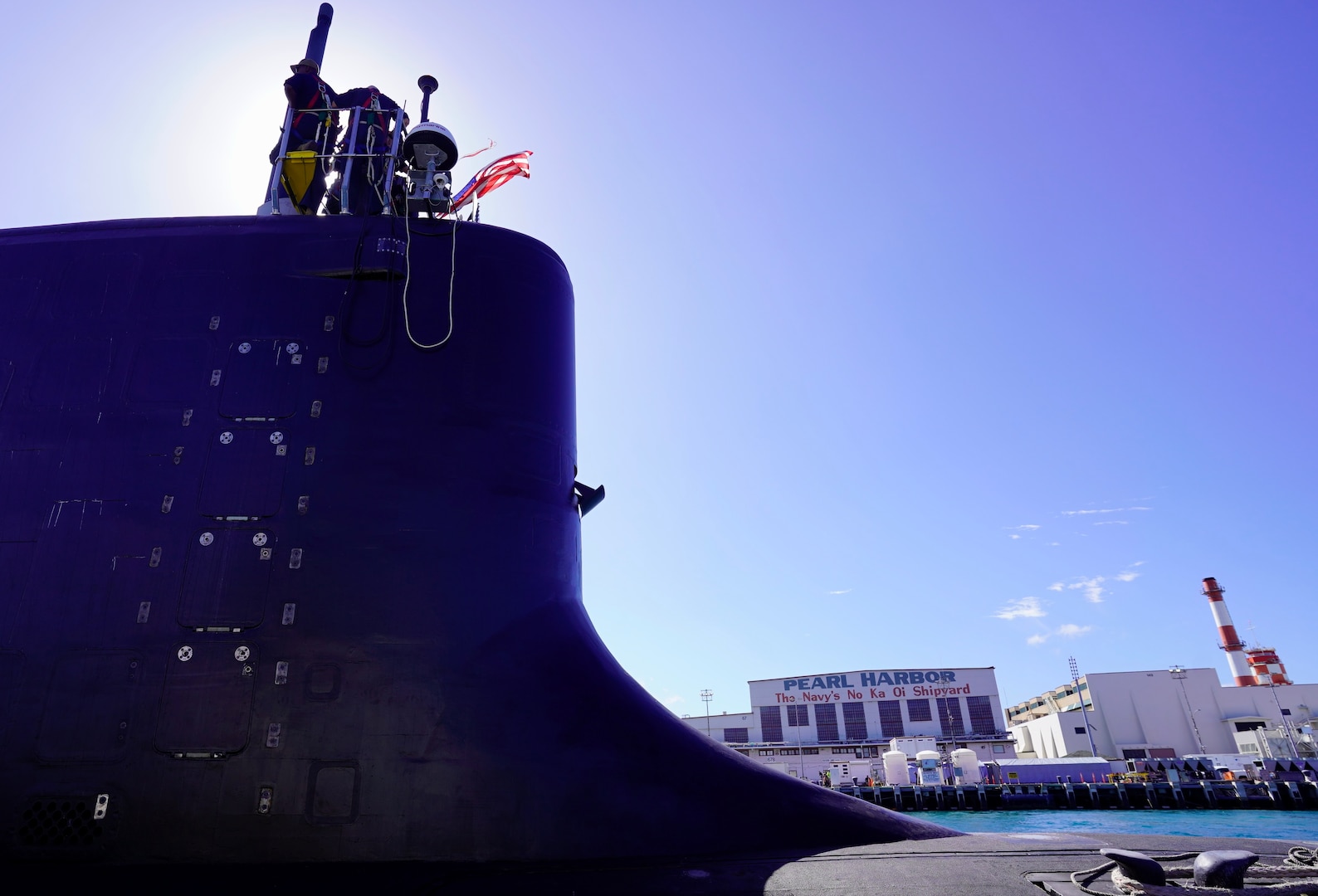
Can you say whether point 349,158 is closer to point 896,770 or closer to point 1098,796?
point 896,770

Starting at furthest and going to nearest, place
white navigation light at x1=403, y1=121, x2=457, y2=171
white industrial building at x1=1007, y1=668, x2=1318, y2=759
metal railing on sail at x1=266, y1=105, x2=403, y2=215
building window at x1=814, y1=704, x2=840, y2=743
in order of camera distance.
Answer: building window at x1=814, y1=704, x2=840, y2=743 → white industrial building at x1=1007, y1=668, x2=1318, y2=759 → white navigation light at x1=403, y1=121, x2=457, y2=171 → metal railing on sail at x1=266, y1=105, x2=403, y2=215

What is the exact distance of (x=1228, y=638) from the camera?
61188mm

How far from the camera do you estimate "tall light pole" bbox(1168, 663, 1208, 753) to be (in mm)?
54906

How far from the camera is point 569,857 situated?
201 inches

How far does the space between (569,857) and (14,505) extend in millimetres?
5259

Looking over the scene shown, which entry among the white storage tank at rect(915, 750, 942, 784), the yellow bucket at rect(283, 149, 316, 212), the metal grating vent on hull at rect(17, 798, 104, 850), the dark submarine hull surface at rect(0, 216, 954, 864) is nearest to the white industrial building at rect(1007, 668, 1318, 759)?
the white storage tank at rect(915, 750, 942, 784)

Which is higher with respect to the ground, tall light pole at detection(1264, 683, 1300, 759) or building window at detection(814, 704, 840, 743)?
building window at detection(814, 704, 840, 743)

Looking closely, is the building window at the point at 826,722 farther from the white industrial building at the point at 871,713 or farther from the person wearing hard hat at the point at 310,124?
the person wearing hard hat at the point at 310,124

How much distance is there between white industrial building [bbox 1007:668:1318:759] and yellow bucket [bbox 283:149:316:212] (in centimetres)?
6571

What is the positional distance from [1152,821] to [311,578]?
43691mm

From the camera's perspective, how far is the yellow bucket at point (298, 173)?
8.95 metres

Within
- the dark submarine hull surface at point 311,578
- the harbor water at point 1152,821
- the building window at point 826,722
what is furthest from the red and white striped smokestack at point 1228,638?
the dark submarine hull surface at point 311,578

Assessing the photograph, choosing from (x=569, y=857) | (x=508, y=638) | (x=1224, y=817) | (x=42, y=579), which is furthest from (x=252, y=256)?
(x=1224, y=817)

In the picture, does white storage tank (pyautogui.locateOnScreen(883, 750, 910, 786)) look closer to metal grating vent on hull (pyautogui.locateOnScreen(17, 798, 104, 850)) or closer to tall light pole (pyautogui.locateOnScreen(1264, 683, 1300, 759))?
tall light pole (pyautogui.locateOnScreen(1264, 683, 1300, 759))
